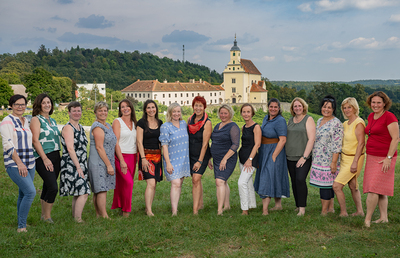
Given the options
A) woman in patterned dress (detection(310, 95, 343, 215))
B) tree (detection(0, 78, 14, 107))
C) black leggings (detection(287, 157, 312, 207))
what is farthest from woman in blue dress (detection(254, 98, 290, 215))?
tree (detection(0, 78, 14, 107))

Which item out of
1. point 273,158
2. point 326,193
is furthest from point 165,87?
point 326,193

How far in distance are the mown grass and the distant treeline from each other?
10269 centimetres

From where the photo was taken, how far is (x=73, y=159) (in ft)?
18.2

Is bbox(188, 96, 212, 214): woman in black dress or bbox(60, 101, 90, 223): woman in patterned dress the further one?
bbox(188, 96, 212, 214): woman in black dress

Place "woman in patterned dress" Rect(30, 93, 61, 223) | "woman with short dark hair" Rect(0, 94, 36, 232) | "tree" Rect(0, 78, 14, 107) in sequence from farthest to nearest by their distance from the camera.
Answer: "tree" Rect(0, 78, 14, 107) < "woman in patterned dress" Rect(30, 93, 61, 223) < "woman with short dark hair" Rect(0, 94, 36, 232)

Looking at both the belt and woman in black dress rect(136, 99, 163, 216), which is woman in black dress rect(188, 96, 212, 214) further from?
the belt

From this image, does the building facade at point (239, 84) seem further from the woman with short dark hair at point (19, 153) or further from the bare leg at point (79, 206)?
the woman with short dark hair at point (19, 153)

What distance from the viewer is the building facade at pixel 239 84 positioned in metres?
83.0

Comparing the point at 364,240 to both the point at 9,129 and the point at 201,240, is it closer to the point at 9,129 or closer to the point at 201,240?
the point at 201,240

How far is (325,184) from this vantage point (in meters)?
6.05

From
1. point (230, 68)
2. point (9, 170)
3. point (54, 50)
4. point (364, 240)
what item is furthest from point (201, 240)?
point (54, 50)

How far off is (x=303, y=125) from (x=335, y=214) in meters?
1.82

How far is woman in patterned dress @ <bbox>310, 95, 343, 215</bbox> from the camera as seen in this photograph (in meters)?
5.92

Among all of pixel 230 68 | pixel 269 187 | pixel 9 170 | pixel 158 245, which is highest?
pixel 230 68
